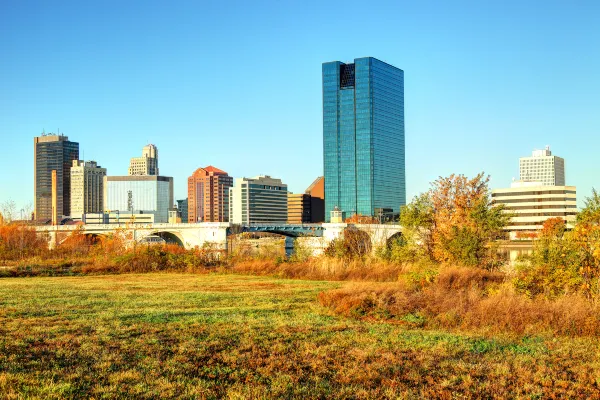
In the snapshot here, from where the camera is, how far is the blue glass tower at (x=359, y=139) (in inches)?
7466

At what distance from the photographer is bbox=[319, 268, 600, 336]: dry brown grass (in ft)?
43.2

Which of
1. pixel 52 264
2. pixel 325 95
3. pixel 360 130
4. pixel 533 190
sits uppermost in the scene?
pixel 325 95

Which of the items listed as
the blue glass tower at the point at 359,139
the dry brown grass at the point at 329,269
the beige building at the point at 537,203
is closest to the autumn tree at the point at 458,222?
the dry brown grass at the point at 329,269

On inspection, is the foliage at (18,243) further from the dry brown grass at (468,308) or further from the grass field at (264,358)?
the dry brown grass at (468,308)

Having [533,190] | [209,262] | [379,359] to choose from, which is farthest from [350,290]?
[533,190]

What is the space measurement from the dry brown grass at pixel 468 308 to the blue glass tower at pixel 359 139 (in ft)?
556

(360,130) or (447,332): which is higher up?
(360,130)

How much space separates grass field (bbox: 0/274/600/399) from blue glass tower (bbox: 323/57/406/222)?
17361cm

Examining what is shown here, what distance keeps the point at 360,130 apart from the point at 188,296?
176 meters

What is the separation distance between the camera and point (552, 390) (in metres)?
8.62

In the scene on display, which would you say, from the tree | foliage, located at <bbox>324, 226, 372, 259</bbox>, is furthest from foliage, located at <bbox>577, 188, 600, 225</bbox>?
the tree

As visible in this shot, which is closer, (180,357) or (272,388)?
(272,388)

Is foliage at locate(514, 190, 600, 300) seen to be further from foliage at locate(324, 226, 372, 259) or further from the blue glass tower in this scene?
the blue glass tower

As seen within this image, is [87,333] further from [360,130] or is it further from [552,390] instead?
[360,130]
